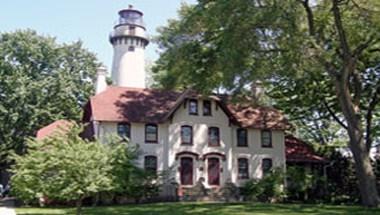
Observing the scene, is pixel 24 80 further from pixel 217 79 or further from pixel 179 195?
pixel 217 79

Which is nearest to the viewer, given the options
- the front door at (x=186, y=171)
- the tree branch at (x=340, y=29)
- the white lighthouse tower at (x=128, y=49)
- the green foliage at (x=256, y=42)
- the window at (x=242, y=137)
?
the green foliage at (x=256, y=42)

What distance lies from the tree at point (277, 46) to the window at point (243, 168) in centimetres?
870

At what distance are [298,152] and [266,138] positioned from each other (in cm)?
316

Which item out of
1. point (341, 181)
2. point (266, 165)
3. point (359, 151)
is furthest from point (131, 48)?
point (359, 151)

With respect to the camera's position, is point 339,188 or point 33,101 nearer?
point 339,188

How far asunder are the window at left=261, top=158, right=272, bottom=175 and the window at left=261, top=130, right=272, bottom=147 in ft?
3.35

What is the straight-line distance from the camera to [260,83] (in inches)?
918

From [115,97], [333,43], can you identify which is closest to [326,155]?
[333,43]

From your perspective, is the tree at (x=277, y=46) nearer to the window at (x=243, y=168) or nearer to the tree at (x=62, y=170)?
the tree at (x=62, y=170)

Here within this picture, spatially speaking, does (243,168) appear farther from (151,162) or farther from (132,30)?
(132,30)

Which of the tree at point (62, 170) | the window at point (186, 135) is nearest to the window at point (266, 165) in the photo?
the window at point (186, 135)

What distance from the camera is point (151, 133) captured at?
30.1 m

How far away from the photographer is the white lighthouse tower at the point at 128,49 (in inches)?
1729

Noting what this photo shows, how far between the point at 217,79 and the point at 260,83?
2097 millimetres
